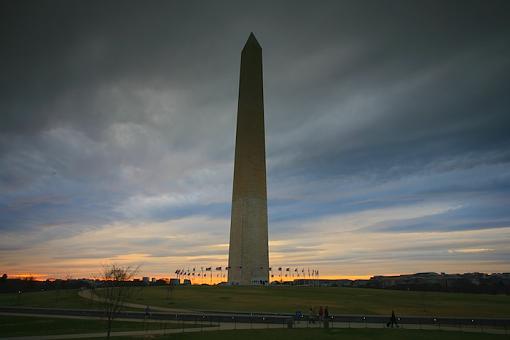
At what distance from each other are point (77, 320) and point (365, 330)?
20.2m

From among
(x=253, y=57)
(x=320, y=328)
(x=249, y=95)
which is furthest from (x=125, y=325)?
(x=253, y=57)

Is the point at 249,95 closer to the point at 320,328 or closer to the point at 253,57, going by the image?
the point at 253,57

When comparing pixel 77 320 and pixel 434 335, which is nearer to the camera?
pixel 434 335

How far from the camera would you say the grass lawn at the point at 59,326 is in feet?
80.4

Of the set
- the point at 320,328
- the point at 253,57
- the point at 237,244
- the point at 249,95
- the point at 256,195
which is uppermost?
the point at 253,57

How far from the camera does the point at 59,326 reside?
87.3 feet

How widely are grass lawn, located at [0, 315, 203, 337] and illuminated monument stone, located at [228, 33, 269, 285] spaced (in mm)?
37778

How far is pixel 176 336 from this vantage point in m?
22.0

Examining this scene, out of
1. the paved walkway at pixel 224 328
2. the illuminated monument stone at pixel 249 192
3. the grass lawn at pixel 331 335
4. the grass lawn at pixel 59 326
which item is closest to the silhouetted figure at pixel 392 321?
the paved walkway at pixel 224 328

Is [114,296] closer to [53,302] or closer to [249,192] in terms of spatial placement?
[53,302]

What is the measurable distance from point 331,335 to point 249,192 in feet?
146

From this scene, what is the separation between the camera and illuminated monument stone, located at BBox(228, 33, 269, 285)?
65.5 meters

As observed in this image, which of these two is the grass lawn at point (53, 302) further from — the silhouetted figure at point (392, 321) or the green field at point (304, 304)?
the silhouetted figure at point (392, 321)

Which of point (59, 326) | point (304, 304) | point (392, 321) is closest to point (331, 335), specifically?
point (392, 321)
